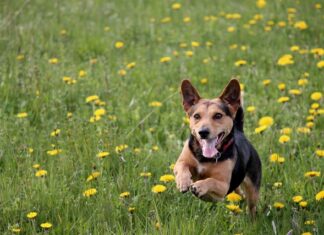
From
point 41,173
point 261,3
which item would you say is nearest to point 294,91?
point 41,173

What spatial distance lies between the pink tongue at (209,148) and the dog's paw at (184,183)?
26cm

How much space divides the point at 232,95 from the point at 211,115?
34 centimetres

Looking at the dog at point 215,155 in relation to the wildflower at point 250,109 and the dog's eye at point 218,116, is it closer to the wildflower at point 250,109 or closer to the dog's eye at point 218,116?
the dog's eye at point 218,116

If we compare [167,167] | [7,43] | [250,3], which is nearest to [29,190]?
[167,167]

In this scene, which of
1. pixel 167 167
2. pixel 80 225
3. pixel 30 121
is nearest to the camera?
pixel 80 225

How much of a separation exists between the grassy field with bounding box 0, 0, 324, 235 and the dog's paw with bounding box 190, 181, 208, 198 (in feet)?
0.72

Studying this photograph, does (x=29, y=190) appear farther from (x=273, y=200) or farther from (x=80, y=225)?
(x=273, y=200)

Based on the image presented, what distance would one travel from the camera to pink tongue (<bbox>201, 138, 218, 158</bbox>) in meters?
4.57

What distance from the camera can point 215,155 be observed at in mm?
4629

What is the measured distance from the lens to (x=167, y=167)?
5.60 meters

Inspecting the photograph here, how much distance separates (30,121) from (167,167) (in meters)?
1.69

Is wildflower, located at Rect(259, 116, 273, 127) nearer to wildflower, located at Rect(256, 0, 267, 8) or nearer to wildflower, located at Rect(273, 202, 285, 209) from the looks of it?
wildflower, located at Rect(273, 202, 285, 209)

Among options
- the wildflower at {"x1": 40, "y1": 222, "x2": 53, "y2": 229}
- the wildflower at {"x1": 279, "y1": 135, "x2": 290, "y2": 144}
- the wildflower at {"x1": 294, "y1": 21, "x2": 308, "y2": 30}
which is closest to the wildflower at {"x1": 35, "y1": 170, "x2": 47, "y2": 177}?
the wildflower at {"x1": 40, "y1": 222, "x2": 53, "y2": 229}

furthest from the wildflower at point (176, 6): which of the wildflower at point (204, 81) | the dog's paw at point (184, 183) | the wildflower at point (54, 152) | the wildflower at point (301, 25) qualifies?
the dog's paw at point (184, 183)
